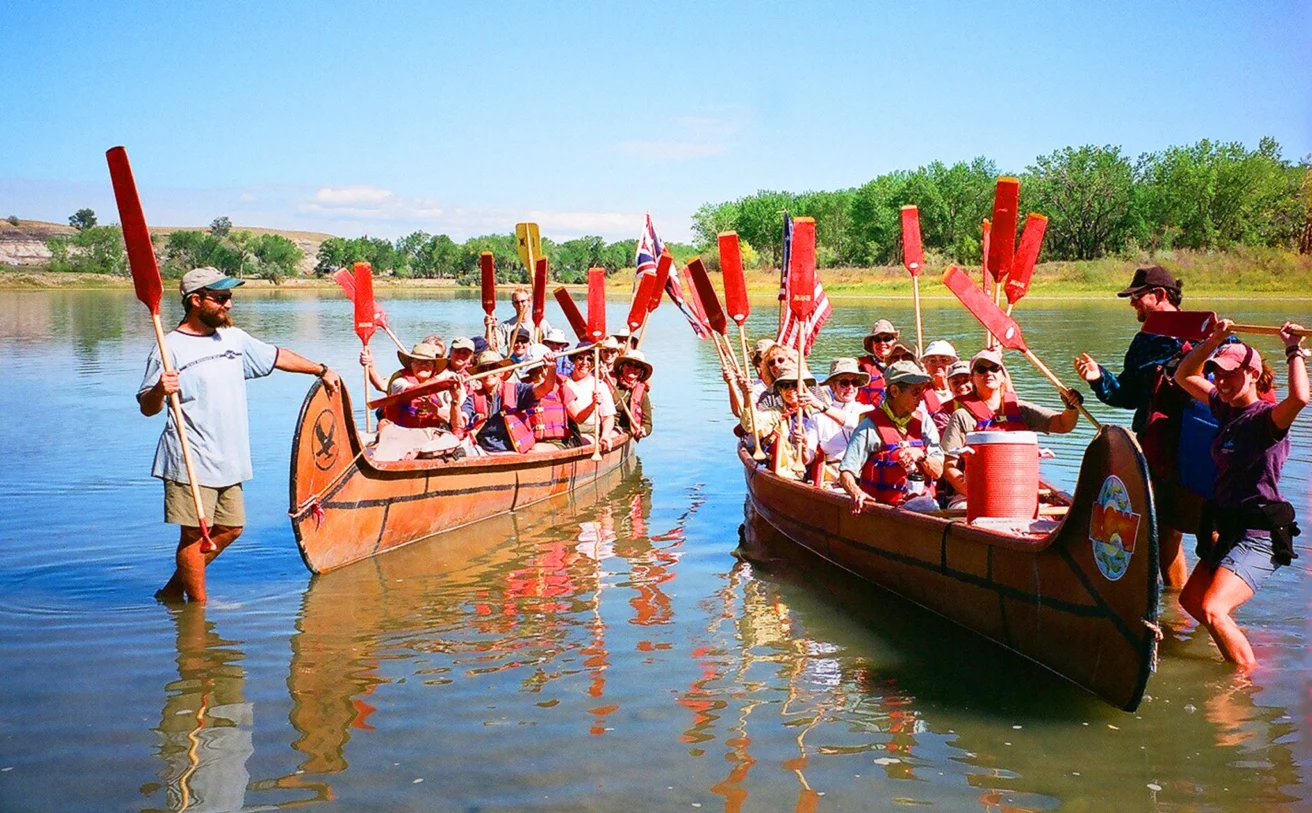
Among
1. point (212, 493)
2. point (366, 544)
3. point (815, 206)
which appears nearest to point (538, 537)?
point (366, 544)

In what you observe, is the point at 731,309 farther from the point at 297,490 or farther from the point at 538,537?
the point at 297,490

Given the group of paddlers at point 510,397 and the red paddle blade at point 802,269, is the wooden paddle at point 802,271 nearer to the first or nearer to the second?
the red paddle blade at point 802,269

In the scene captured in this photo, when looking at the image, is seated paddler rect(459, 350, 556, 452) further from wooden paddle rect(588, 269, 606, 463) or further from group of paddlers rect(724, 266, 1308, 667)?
group of paddlers rect(724, 266, 1308, 667)

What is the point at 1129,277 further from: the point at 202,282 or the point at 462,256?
the point at 462,256

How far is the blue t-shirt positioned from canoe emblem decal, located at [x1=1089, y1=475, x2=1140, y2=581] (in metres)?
4.21

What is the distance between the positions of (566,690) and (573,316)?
7.53m

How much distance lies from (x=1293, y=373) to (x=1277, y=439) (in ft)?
1.01

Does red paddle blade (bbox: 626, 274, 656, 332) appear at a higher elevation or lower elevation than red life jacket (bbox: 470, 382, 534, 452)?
higher

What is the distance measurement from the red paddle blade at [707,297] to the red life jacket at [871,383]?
1.33 meters

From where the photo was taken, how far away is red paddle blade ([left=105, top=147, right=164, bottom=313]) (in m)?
6.14

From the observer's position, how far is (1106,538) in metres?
4.88

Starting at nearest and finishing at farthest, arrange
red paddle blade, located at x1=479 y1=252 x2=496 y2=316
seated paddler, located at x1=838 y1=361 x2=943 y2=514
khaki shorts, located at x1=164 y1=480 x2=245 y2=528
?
khaki shorts, located at x1=164 y1=480 x2=245 y2=528
seated paddler, located at x1=838 y1=361 x2=943 y2=514
red paddle blade, located at x1=479 y1=252 x2=496 y2=316

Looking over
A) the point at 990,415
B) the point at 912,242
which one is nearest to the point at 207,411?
the point at 990,415

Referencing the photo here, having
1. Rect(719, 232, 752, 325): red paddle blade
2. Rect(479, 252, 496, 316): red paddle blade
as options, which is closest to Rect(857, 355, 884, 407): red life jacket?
Rect(719, 232, 752, 325): red paddle blade
